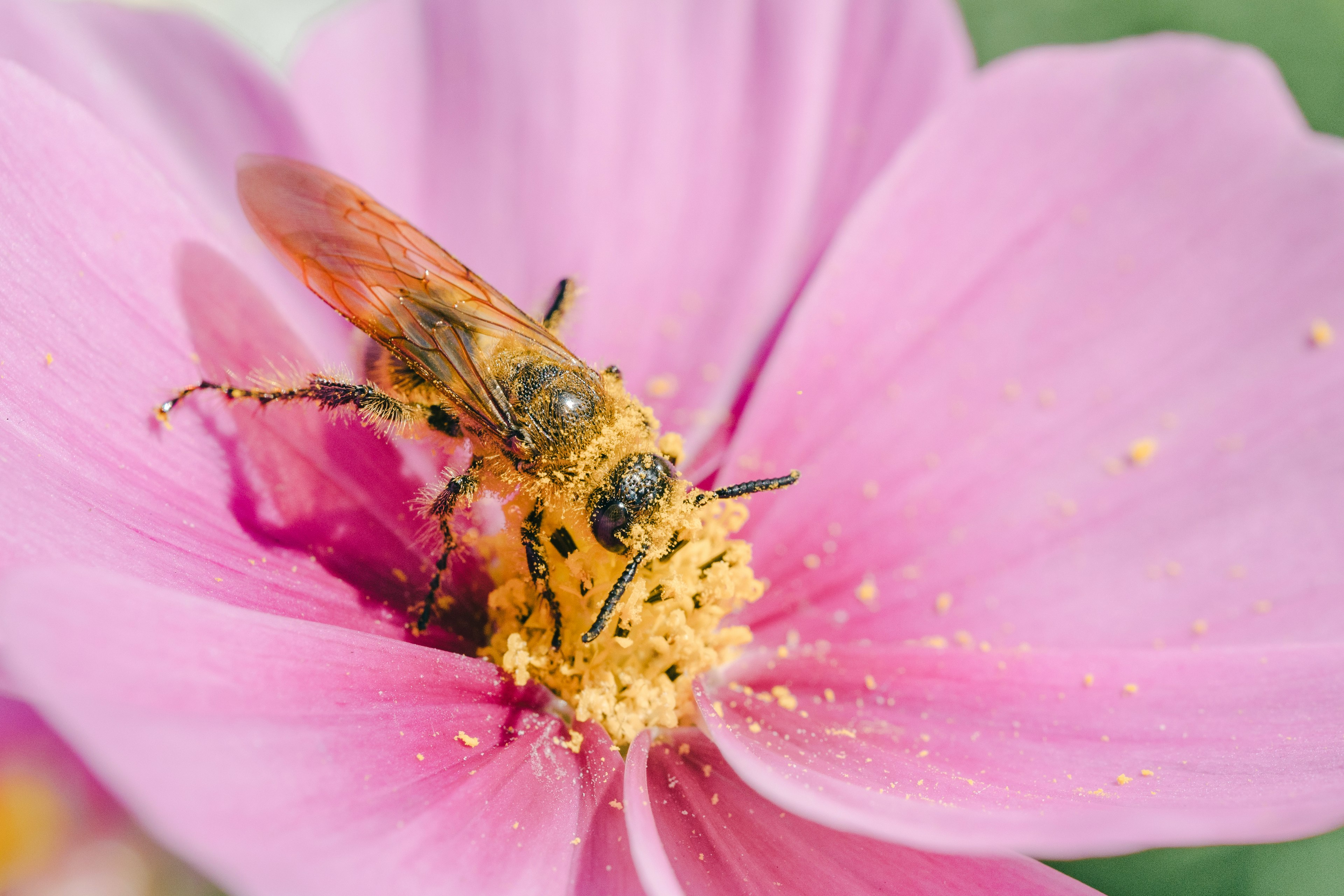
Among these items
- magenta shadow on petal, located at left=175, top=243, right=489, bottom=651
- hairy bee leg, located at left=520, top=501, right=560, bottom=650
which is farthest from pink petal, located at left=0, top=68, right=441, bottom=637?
hairy bee leg, located at left=520, top=501, right=560, bottom=650

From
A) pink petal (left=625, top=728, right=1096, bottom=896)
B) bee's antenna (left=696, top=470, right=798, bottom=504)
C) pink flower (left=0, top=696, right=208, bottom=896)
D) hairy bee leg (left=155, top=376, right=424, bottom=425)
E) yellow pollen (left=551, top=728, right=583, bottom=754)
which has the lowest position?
pink flower (left=0, top=696, right=208, bottom=896)

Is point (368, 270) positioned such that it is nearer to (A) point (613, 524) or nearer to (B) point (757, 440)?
(A) point (613, 524)

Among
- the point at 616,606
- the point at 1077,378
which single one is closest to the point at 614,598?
the point at 616,606

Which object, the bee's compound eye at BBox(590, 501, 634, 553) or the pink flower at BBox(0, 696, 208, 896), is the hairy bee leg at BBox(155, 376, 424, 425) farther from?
the pink flower at BBox(0, 696, 208, 896)

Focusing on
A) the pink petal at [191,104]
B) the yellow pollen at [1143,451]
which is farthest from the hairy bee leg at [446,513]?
the yellow pollen at [1143,451]

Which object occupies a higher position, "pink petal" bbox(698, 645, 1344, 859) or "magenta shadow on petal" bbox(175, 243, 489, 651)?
"magenta shadow on petal" bbox(175, 243, 489, 651)

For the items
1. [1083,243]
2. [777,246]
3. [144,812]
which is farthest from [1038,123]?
[144,812]

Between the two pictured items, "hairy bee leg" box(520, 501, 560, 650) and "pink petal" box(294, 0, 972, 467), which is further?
"pink petal" box(294, 0, 972, 467)

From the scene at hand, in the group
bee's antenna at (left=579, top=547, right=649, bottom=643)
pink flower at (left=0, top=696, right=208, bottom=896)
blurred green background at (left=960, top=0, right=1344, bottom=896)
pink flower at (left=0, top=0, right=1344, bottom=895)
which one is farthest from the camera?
blurred green background at (left=960, top=0, right=1344, bottom=896)
